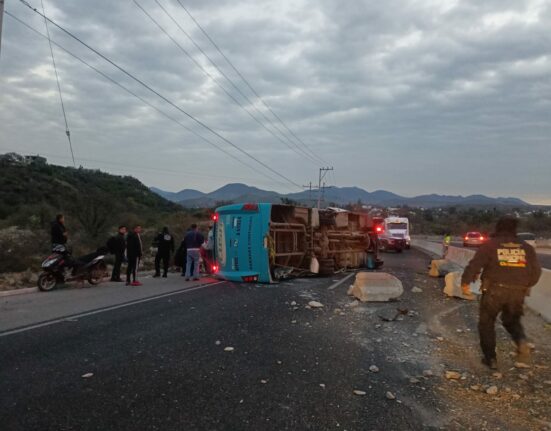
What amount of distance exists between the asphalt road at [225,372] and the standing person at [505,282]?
77 cm

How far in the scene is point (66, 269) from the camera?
12.7m

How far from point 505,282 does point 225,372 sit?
357 centimetres

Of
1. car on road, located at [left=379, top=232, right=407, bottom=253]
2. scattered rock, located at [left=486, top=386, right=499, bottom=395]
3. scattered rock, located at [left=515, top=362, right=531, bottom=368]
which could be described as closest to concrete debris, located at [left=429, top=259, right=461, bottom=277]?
scattered rock, located at [left=515, top=362, right=531, bottom=368]

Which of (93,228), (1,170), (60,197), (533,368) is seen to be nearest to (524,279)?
(533,368)

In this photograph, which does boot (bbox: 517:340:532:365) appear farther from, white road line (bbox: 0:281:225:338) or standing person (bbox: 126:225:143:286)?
standing person (bbox: 126:225:143:286)

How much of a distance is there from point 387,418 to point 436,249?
34986mm

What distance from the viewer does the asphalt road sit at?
415cm

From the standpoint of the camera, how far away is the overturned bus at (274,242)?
13.7 metres

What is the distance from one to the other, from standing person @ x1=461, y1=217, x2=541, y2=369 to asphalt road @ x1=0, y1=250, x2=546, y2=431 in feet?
2.52

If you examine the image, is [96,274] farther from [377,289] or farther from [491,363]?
[491,363]

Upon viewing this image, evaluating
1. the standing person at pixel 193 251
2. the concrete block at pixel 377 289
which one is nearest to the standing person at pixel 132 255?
the standing person at pixel 193 251

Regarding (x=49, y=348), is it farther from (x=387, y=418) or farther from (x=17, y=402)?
(x=387, y=418)

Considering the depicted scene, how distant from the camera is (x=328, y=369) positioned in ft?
18.6

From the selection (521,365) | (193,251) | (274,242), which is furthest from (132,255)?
(521,365)
